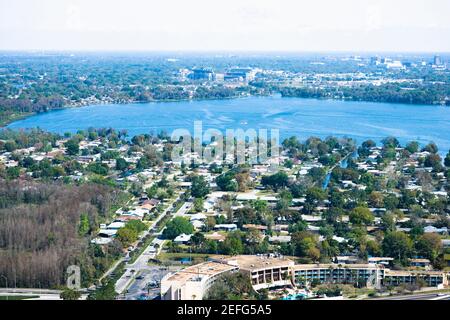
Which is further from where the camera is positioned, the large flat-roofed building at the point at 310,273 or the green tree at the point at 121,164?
the green tree at the point at 121,164

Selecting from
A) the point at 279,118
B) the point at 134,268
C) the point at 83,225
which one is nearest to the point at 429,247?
the point at 134,268

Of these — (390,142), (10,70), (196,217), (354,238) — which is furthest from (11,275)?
(10,70)

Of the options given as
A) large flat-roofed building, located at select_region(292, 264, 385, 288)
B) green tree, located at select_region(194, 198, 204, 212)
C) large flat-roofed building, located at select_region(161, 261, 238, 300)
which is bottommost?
green tree, located at select_region(194, 198, 204, 212)

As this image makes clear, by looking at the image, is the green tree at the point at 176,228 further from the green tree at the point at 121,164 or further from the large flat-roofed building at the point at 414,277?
the green tree at the point at 121,164

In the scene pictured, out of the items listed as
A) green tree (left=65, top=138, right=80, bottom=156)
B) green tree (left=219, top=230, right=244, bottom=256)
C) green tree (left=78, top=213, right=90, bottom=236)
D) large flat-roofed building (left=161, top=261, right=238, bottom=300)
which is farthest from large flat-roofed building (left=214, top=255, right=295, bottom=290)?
green tree (left=65, top=138, right=80, bottom=156)

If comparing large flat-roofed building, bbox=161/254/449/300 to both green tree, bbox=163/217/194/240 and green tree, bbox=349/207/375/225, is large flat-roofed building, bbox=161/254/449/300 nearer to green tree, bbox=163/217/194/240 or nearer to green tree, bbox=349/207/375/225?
green tree, bbox=163/217/194/240

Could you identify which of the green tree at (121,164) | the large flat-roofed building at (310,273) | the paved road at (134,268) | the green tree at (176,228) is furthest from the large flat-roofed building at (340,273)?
the green tree at (121,164)
